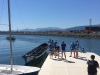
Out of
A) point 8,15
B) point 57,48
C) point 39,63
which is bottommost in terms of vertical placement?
point 39,63

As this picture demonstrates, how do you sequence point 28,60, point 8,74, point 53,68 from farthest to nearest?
point 28,60 → point 53,68 → point 8,74

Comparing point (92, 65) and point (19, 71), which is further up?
point (92, 65)

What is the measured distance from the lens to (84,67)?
13.8m

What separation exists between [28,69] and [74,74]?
3.30m

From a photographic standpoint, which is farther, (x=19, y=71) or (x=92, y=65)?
(x=19, y=71)

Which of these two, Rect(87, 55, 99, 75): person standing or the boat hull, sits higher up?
Rect(87, 55, 99, 75): person standing

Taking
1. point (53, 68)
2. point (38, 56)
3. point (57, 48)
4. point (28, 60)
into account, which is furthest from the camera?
point (38, 56)

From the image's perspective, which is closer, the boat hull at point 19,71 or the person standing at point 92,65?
the person standing at point 92,65

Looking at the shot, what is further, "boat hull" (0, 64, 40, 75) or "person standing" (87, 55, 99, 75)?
"boat hull" (0, 64, 40, 75)

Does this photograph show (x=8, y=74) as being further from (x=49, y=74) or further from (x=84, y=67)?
(x=84, y=67)

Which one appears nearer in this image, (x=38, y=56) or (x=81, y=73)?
(x=81, y=73)

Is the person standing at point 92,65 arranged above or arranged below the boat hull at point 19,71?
above

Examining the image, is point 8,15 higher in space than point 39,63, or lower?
higher

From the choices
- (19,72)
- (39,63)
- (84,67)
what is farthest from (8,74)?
(39,63)
